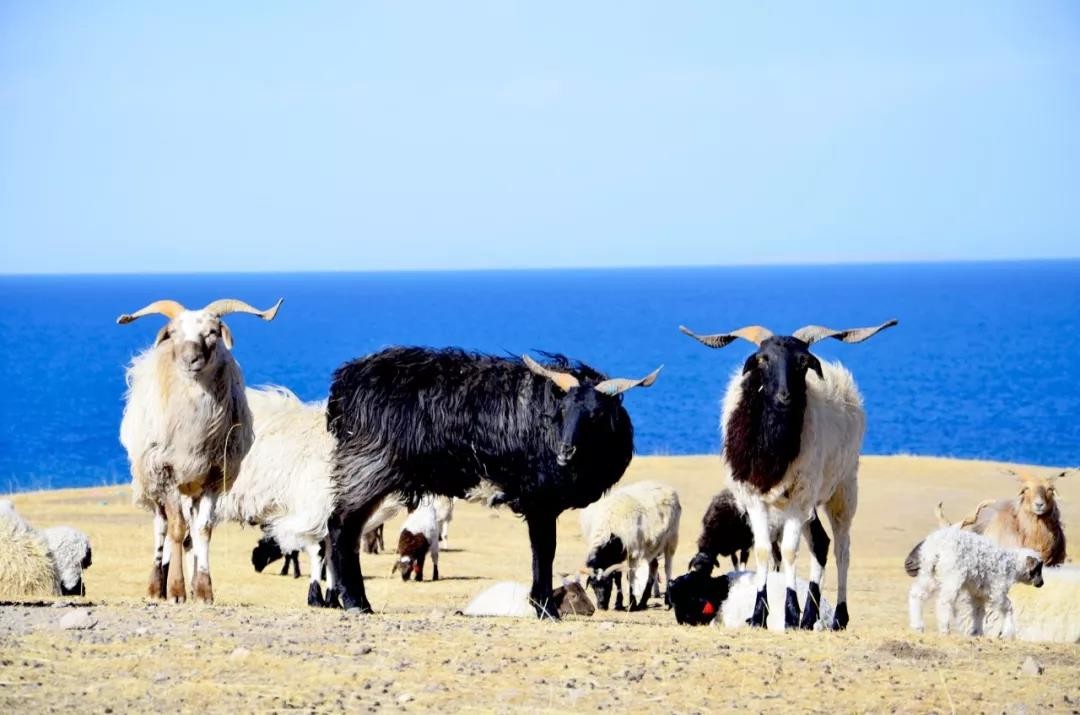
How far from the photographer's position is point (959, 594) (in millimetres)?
14281

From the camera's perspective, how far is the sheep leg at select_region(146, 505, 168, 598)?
13.7m

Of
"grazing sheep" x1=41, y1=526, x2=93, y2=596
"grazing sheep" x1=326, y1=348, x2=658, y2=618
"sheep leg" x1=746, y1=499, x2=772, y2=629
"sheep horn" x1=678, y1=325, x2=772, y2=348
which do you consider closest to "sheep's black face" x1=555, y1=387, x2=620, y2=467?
"grazing sheep" x1=326, y1=348, x2=658, y2=618

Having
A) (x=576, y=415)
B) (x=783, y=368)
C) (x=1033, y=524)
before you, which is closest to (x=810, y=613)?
(x=783, y=368)

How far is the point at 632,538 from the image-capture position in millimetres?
19234

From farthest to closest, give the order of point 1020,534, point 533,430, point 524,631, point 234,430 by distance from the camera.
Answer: point 1020,534
point 234,430
point 533,430
point 524,631

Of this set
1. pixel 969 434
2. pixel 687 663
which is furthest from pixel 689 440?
pixel 687 663

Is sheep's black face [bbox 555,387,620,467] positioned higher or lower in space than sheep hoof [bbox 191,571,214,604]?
higher

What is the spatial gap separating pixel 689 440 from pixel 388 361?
52383 millimetres

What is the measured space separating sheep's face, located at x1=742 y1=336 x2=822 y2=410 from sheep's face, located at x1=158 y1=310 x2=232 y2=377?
4481mm

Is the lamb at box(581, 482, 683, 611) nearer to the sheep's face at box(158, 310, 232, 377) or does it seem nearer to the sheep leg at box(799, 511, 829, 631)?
the sheep leg at box(799, 511, 829, 631)

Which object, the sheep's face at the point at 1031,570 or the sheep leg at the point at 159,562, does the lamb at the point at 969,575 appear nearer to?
the sheep's face at the point at 1031,570

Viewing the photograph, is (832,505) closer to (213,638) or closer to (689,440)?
(213,638)

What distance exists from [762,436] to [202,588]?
4.93m

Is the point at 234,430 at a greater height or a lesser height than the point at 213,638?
greater
